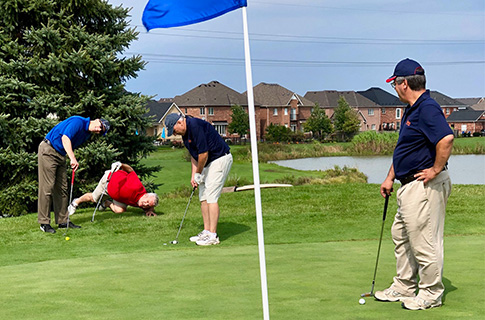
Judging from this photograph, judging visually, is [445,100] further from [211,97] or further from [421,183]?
[421,183]

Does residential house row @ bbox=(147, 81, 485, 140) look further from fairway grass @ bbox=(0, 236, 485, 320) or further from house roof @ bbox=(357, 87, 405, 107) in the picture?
fairway grass @ bbox=(0, 236, 485, 320)

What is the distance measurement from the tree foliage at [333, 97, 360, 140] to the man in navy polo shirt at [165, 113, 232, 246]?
70.5 meters

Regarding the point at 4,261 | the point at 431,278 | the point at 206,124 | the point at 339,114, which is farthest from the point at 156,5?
the point at 339,114

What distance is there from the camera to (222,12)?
4.26 meters

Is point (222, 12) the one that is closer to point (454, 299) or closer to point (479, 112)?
point (454, 299)

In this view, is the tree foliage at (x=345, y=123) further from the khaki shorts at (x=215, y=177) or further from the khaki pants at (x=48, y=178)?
the khaki shorts at (x=215, y=177)

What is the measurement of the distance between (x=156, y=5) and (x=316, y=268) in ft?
10.6

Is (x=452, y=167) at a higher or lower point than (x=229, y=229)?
lower

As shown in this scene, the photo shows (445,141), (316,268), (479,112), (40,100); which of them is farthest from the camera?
(479,112)

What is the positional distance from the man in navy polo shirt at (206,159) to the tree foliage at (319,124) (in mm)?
70216

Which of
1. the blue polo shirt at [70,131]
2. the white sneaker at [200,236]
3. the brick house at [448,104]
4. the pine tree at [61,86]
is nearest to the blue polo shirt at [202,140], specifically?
the white sneaker at [200,236]

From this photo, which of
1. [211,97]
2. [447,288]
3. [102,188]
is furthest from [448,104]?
[447,288]

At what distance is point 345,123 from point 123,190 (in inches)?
2723

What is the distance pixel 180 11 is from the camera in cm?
438
